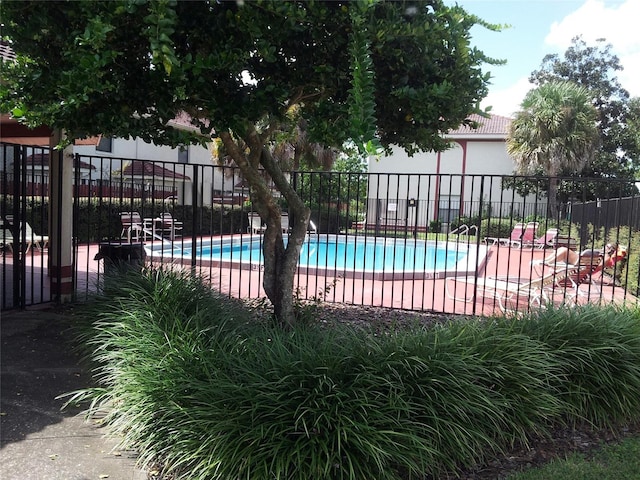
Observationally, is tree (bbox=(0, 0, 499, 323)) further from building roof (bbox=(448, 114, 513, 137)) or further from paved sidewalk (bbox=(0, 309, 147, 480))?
building roof (bbox=(448, 114, 513, 137))

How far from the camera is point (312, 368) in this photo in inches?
135

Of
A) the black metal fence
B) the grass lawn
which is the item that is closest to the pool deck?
the black metal fence

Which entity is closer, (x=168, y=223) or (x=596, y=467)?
(x=596, y=467)

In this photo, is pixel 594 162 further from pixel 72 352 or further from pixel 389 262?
pixel 72 352

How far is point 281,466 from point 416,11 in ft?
11.0

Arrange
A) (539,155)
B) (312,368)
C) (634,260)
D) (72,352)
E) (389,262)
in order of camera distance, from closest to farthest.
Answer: (312,368)
(72,352)
(634,260)
(389,262)
(539,155)

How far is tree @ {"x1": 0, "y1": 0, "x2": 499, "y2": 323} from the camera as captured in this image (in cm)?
Result: 333

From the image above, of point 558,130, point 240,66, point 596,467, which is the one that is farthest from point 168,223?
point 558,130

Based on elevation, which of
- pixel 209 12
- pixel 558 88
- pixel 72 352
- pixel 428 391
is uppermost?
pixel 558 88

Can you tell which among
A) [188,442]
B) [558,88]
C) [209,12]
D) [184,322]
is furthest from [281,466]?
[558,88]

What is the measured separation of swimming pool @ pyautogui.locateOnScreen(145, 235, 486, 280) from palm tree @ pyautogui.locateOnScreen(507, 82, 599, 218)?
9121mm

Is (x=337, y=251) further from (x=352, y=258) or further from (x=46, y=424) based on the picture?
(x=46, y=424)

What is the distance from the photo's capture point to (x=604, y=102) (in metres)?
31.3

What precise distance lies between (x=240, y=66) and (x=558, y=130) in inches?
1011
